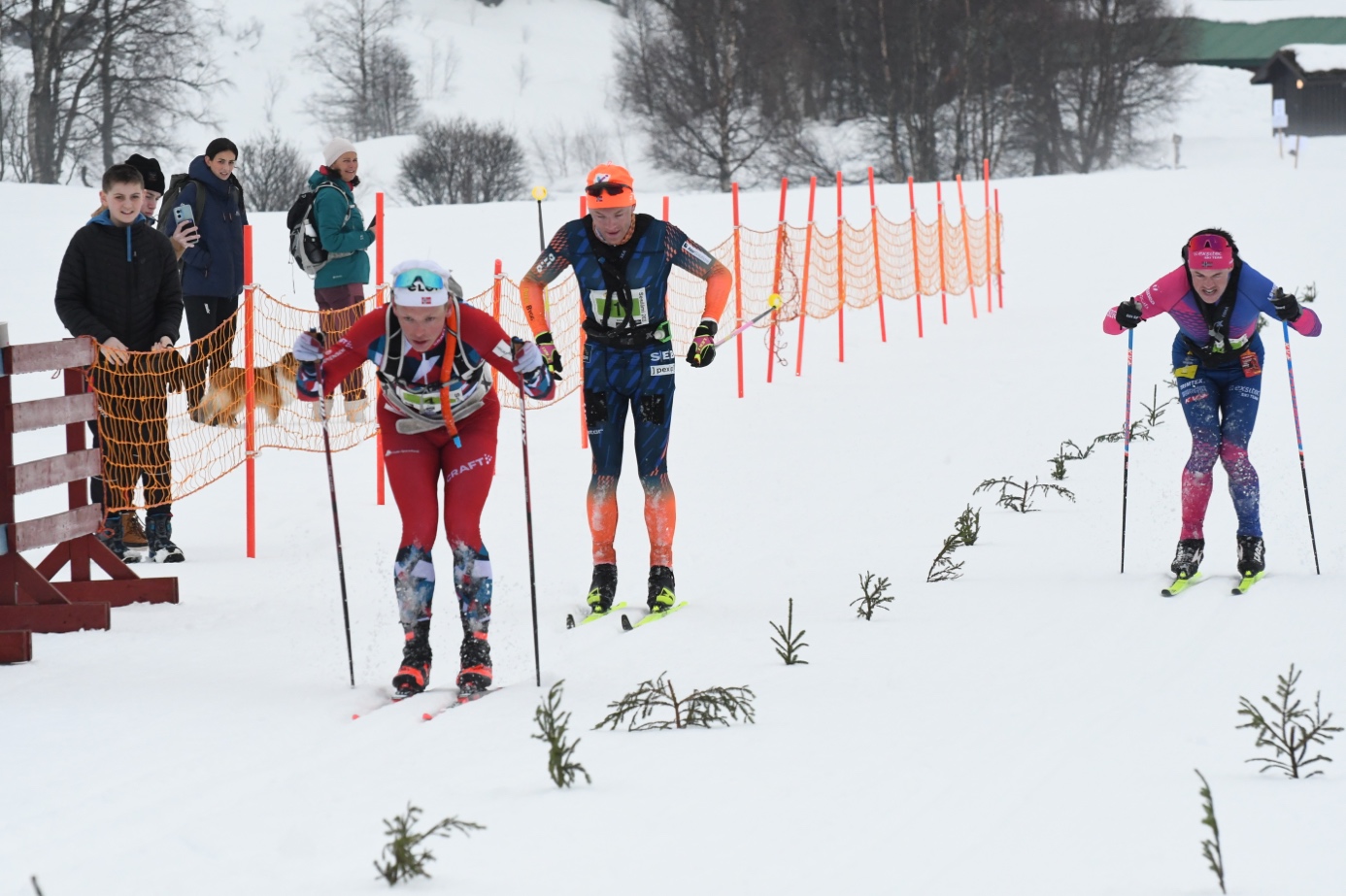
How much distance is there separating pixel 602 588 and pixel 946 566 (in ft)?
6.09

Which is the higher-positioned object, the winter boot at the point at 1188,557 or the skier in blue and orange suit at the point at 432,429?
the skier in blue and orange suit at the point at 432,429

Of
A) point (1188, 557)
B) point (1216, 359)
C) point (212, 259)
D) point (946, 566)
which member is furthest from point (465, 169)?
point (1188, 557)

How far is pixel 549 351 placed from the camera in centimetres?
654

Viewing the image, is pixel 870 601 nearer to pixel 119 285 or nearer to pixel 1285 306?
pixel 1285 306

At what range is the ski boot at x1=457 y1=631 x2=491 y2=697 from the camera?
17.8 feet

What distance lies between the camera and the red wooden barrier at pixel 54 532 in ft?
20.7

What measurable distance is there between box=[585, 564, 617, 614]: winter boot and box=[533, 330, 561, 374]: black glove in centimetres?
102

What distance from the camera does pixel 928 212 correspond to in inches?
1029

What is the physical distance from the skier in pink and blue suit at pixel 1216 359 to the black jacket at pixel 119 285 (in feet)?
16.1

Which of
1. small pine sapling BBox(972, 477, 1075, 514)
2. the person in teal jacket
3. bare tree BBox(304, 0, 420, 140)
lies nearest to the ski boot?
small pine sapling BBox(972, 477, 1075, 514)

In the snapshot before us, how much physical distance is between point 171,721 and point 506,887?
2097mm

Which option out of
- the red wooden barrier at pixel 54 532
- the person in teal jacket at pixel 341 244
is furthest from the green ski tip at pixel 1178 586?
the person in teal jacket at pixel 341 244

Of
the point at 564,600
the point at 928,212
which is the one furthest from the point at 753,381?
the point at 928,212

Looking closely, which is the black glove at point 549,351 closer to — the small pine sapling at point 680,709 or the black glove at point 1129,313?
the small pine sapling at point 680,709
